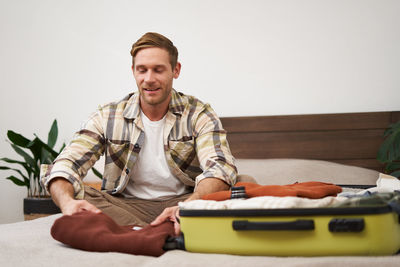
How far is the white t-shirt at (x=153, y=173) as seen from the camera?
1.75 m

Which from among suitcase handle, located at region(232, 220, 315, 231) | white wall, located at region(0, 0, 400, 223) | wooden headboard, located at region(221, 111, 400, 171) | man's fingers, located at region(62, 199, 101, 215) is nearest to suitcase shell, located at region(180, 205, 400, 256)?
suitcase handle, located at region(232, 220, 315, 231)

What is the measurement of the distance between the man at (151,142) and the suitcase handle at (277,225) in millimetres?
699

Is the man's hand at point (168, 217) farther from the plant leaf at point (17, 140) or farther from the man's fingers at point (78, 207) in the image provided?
the plant leaf at point (17, 140)

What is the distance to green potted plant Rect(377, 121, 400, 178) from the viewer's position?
232cm

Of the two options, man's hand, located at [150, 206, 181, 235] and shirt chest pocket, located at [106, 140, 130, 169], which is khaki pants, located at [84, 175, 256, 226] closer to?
shirt chest pocket, located at [106, 140, 130, 169]

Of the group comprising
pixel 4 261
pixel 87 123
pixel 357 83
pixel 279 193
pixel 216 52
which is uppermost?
pixel 216 52

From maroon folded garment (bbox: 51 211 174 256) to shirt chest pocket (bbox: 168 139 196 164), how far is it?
575 mm

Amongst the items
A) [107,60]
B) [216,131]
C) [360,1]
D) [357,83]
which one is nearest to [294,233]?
[216,131]

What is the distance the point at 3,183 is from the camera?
3.27 meters

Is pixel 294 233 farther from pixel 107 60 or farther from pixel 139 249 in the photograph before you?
pixel 107 60

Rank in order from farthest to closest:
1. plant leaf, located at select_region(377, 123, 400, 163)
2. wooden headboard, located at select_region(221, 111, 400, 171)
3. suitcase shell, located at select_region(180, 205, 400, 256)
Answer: wooden headboard, located at select_region(221, 111, 400, 171), plant leaf, located at select_region(377, 123, 400, 163), suitcase shell, located at select_region(180, 205, 400, 256)

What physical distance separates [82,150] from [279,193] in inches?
34.1

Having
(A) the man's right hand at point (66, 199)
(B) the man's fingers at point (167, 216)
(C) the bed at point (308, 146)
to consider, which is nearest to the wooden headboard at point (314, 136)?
(C) the bed at point (308, 146)

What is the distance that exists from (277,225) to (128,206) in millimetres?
883
